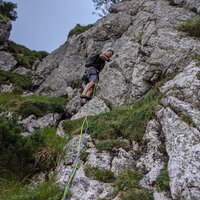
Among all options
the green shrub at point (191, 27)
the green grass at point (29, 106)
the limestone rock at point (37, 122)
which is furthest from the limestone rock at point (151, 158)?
the green shrub at point (191, 27)

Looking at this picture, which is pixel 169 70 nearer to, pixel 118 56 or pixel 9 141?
pixel 118 56

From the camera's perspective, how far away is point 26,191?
30.3 feet

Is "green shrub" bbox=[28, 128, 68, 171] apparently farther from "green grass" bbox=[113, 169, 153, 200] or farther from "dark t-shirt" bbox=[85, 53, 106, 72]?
"dark t-shirt" bbox=[85, 53, 106, 72]

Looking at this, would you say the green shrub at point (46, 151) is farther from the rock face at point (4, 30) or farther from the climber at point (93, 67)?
the rock face at point (4, 30)

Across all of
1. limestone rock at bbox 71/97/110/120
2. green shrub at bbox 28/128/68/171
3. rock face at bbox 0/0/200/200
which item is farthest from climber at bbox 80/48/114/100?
green shrub at bbox 28/128/68/171

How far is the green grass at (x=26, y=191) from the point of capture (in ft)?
28.7

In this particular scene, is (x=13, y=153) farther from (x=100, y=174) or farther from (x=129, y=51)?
(x=129, y=51)

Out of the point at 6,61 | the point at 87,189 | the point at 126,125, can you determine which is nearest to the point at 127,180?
the point at 87,189

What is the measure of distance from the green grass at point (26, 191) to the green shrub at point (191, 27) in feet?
33.9

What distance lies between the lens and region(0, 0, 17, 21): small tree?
3500 cm

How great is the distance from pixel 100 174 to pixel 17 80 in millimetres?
15081

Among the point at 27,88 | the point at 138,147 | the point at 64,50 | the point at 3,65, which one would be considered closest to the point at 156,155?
the point at 138,147

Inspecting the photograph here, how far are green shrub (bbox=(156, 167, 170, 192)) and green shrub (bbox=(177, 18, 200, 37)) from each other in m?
9.98

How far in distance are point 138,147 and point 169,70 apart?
18.8 ft
